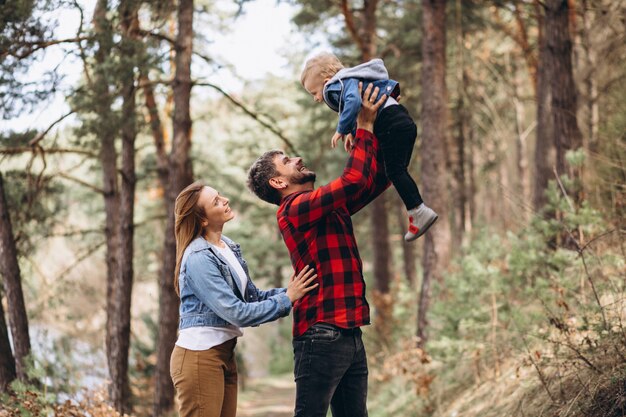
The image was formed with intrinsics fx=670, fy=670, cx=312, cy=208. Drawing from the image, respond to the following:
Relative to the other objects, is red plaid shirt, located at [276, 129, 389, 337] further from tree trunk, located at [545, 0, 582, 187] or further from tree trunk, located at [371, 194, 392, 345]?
tree trunk, located at [371, 194, 392, 345]

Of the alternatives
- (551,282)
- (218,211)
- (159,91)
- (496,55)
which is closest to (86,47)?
(159,91)

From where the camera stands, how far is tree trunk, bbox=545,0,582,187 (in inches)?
348

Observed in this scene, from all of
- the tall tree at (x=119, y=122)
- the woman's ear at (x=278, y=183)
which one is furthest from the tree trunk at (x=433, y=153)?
the woman's ear at (x=278, y=183)

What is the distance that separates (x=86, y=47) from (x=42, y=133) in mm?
1419

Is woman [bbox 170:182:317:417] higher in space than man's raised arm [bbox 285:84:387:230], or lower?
lower

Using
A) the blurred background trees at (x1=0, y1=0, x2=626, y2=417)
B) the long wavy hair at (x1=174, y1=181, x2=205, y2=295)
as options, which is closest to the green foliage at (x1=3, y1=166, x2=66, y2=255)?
the blurred background trees at (x1=0, y1=0, x2=626, y2=417)

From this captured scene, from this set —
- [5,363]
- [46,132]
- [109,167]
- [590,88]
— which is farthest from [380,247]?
[5,363]

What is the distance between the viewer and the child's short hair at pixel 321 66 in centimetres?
372

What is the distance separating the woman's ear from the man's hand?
0.50 metres

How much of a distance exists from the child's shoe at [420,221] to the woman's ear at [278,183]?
2.42ft

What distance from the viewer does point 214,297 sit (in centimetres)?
347

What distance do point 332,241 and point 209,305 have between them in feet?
2.39

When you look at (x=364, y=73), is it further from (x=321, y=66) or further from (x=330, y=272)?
(x=330, y=272)

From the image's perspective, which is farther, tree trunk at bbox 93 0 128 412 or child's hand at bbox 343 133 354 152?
tree trunk at bbox 93 0 128 412
